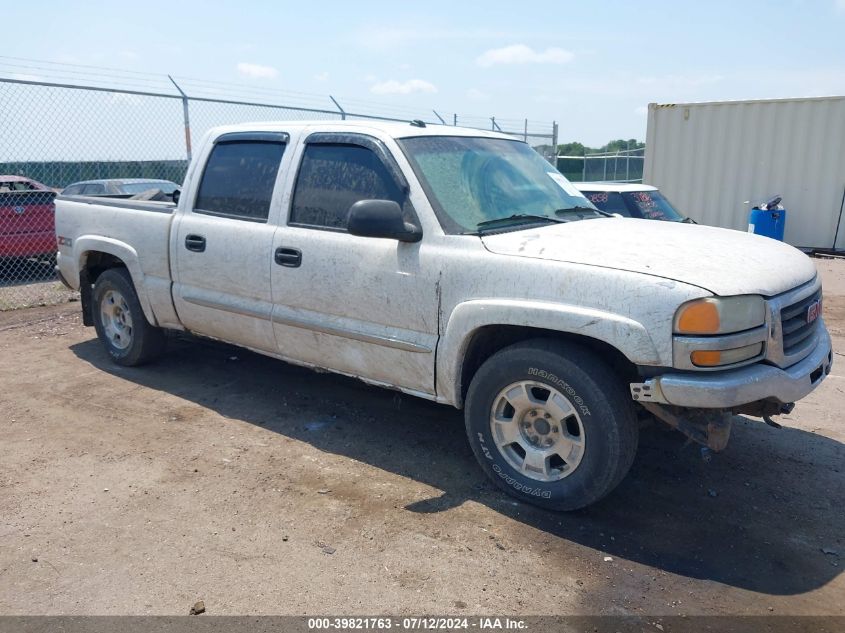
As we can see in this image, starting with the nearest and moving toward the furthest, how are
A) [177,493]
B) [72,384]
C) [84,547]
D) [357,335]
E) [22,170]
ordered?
[84,547] < [177,493] < [357,335] < [72,384] < [22,170]

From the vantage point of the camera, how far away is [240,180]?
16.5 feet

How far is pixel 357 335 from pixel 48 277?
8311mm

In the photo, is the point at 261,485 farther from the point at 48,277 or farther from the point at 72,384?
the point at 48,277

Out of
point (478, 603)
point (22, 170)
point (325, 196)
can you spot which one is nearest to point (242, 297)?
point (325, 196)

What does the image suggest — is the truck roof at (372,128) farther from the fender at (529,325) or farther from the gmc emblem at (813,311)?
the gmc emblem at (813,311)

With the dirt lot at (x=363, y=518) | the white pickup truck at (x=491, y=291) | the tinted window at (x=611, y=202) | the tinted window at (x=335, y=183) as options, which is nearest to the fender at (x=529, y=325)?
the white pickup truck at (x=491, y=291)

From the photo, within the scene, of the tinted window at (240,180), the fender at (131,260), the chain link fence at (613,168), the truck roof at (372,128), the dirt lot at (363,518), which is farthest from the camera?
the chain link fence at (613,168)

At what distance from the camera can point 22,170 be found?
16453 mm

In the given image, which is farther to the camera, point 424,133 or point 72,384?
point 72,384

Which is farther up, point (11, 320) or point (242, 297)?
point (242, 297)

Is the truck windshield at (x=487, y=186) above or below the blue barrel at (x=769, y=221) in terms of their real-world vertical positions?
above

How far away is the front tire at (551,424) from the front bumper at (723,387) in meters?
0.22

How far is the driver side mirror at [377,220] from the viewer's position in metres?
3.82

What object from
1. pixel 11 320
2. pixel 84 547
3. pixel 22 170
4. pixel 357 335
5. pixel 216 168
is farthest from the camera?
pixel 22 170
